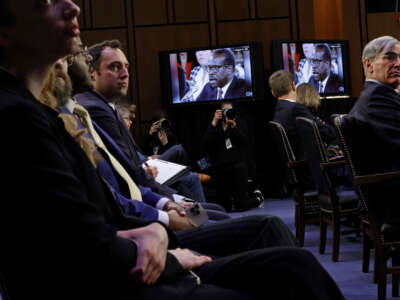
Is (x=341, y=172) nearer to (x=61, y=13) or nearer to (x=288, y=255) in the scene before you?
(x=288, y=255)

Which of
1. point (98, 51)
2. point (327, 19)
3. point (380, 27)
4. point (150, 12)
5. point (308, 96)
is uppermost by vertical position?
point (150, 12)

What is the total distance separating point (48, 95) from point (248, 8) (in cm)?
676

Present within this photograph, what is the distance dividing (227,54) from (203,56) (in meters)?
0.33

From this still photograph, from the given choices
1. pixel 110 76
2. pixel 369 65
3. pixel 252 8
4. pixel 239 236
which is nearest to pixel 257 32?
pixel 252 8

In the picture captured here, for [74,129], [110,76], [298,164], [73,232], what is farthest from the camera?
[298,164]

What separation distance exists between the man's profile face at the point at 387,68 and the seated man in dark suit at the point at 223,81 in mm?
4321

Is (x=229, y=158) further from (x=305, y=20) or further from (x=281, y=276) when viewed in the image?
(x=281, y=276)

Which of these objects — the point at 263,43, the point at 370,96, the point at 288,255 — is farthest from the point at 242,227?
the point at 263,43

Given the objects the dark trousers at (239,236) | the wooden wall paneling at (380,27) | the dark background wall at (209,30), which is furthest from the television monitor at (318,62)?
the dark trousers at (239,236)

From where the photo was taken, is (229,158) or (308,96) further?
(229,158)

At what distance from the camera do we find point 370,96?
9.54 ft

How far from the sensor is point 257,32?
7.91 m

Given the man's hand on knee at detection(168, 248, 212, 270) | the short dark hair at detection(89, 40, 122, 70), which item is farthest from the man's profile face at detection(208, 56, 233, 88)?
the man's hand on knee at detection(168, 248, 212, 270)

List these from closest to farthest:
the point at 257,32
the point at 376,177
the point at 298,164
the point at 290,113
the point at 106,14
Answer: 1. the point at 376,177
2. the point at 298,164
3. the point at 290,113
4. the point at 106,14
5. the point at 257,32
